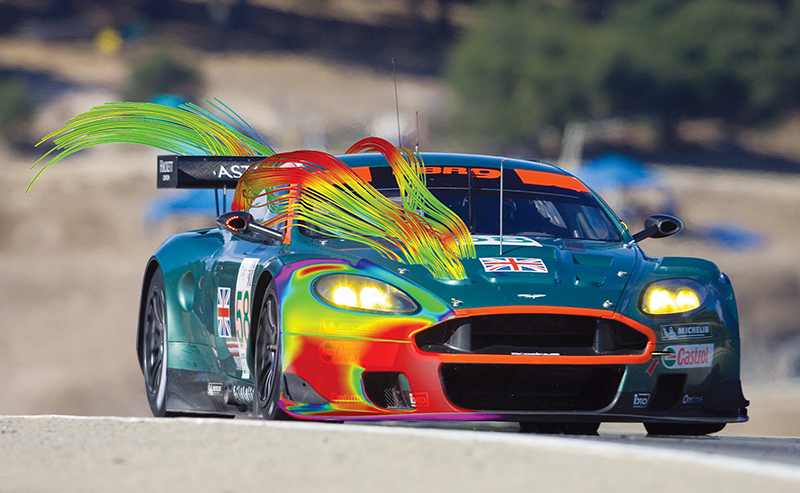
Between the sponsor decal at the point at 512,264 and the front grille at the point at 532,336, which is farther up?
the sponsor decal at the point at 512,264

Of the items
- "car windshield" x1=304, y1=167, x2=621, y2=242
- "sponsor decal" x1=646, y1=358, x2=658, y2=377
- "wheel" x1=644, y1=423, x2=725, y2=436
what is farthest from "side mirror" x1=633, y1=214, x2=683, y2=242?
"sponsor decal" x1=646, y1=358, x2=658, y2=377

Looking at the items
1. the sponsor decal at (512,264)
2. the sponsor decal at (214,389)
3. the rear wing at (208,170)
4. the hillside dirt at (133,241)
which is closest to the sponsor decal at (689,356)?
the sponsor decal at (512,264)

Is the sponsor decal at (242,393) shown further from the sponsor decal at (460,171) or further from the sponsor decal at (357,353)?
the sponsor decal at (460,171)

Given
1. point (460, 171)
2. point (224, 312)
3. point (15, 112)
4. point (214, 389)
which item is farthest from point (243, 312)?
point (15, 112)

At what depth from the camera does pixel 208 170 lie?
7.40m

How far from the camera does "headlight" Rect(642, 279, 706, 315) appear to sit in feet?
18.6

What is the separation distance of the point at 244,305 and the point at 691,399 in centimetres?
198

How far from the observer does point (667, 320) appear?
18.5 ft

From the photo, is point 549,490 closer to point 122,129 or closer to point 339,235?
point 339,235

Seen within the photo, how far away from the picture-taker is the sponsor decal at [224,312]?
6.38 metres

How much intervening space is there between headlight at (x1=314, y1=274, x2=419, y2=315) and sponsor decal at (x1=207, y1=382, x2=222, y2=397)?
1325mm

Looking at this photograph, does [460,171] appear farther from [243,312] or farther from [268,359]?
[268,359]

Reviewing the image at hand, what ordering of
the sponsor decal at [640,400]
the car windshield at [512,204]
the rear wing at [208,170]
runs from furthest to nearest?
the rear wing at [208,170] → the car windshield at [512,204] → the sponsor decal at [640,400]

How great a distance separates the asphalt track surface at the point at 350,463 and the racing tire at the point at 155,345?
2.11 metres
